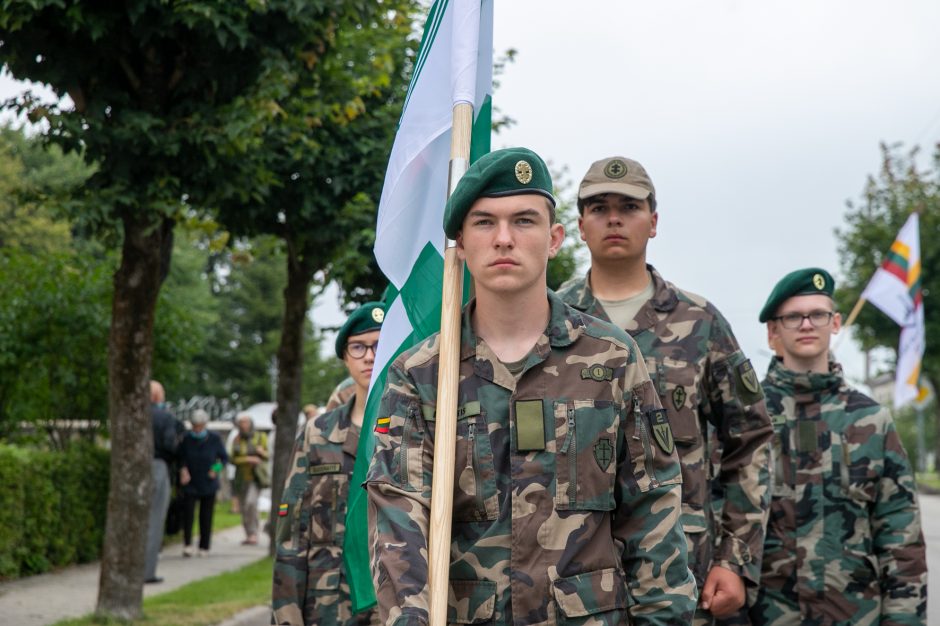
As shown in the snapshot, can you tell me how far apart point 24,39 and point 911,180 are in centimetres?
4238

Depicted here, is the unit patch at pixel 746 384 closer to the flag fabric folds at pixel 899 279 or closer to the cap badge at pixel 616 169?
the cap badge at pixel 616 169

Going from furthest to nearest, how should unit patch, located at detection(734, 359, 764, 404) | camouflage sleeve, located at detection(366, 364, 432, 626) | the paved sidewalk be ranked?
the paved sidewalk → unit patch, located at detection(734, 359, 764, 404) → camouflage sleeve, located at detection(366, 364, 432, 626)

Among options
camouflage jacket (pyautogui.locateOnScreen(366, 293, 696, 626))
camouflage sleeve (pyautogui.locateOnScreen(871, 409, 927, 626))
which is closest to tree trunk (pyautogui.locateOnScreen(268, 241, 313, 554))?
camouflage sleeve (pyautogui.locateOnScreen(871, 409, 927, 626))

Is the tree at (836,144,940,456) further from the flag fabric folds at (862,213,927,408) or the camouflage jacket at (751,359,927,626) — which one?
the camouflage jacket at (751,359,927,626)

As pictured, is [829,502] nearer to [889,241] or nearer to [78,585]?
[78,585]

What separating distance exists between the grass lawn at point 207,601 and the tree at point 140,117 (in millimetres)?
344


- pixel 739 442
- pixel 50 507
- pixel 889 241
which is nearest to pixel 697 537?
pixel 739 442

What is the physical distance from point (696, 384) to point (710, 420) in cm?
22

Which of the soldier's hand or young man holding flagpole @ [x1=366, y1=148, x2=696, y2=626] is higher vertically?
young man holding flagpole @ [x1=366, y1=148, x2=696, y2=626]

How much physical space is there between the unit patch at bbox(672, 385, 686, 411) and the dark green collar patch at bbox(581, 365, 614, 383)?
1.50m

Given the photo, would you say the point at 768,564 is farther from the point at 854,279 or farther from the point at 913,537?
the point at 854,279

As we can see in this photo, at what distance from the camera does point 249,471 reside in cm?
2012

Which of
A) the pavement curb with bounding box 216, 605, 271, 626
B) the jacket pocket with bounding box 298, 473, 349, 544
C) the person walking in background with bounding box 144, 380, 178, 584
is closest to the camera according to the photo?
the jacket pocket with bounding box 298, 473, 349, 544

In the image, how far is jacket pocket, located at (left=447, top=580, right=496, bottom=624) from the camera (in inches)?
132
